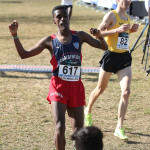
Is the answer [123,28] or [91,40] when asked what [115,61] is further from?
[91,40]

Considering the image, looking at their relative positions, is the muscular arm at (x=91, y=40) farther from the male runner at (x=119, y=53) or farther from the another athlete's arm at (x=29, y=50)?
the male runner at (x=119, y=53)

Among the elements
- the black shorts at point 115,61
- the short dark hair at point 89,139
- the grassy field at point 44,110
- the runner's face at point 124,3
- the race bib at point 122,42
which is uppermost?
the runner's face at point 124,3

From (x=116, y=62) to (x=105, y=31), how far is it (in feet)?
1.58

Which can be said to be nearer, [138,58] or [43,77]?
[43,77]

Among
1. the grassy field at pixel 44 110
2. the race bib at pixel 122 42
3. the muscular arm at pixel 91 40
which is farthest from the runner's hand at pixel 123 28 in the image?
the grassy field at pixel 44 110

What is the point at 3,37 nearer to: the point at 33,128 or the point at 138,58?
the point at 138,58

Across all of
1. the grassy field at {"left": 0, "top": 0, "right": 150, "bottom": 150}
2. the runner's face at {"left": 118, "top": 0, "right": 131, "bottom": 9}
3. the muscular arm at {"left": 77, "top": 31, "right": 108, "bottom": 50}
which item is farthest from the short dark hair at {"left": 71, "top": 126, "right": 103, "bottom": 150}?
the runner's face at {"left": 118, "top": 0, "right": 131, "bottom": 9}

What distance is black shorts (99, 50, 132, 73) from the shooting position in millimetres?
5734

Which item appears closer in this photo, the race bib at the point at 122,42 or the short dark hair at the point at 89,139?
the short dark hair at the point at 89,139

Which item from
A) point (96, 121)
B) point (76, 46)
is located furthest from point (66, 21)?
point (96, 121)

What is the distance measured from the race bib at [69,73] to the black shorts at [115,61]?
132 centimetres

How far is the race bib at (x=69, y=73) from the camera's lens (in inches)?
177

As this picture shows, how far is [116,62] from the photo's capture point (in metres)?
5.77

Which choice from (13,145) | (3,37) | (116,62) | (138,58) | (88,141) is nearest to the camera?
(88,141)
